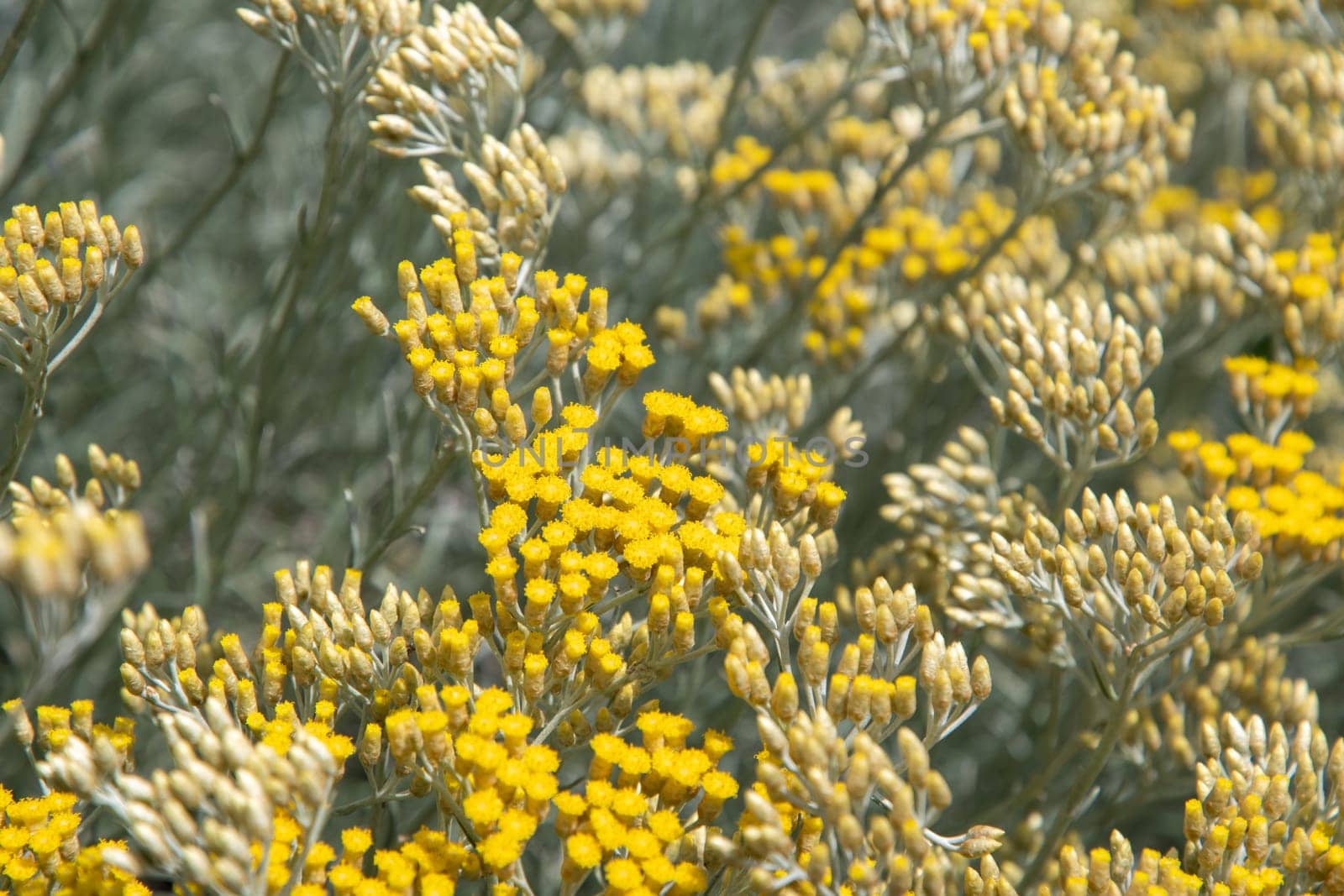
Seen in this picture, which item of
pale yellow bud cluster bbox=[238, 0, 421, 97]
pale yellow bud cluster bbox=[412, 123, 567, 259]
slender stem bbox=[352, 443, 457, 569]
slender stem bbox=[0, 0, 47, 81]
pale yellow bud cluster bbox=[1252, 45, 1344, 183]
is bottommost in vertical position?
slender stem bbox=[352, 443, 457, 569]

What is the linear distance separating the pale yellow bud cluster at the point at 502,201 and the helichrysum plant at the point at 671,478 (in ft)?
0.04

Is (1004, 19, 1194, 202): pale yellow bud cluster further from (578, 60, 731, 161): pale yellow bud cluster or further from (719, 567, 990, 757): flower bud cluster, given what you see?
(719, 567, 990, 757): flower bud cluster

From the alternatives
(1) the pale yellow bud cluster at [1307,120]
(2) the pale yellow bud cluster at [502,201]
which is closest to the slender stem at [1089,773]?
(2) the pale yellow bud cluster at [502,201]

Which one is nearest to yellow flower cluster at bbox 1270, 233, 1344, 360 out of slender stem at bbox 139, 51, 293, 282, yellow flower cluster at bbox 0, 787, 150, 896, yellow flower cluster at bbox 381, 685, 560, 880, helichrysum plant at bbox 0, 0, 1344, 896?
helichrysum plant at bbox 0, 0, 1344, 896

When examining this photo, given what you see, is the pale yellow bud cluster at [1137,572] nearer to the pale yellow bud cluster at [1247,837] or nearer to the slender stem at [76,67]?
the pale yellow bud cluster at [1247,837]

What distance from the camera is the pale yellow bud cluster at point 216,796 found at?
155 centimetres

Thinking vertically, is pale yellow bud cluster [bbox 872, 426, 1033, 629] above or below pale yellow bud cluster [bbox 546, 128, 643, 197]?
below

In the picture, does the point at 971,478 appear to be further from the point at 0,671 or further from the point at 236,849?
the point at 0,671

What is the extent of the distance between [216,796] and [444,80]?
1.61 meters

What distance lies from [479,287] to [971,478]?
4.10 ft

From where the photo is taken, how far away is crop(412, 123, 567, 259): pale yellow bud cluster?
2393 mm

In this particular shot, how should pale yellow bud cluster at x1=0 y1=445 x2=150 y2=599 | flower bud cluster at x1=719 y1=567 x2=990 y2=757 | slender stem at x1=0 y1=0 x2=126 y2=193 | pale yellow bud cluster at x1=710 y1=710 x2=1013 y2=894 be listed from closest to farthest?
pale yellow bud cluster at x1=0 y1=445 x2=150 y2=599, pale yellow bud cluster at x1=710 y1=710 x2=1013 y2=894, flower bud cluster at x1=719 y1=567 x2=990 y2=757, slender stem at x1=0 y1=0 x2=126 y2=193

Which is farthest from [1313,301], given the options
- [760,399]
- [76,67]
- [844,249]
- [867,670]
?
[76,67]

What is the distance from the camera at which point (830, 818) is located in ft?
5.52
